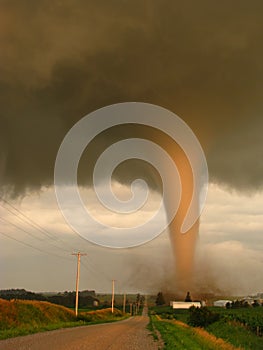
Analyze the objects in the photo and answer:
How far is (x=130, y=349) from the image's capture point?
75.9 feet

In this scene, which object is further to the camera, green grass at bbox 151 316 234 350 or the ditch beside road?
green grass at bbox 151 316 234 350

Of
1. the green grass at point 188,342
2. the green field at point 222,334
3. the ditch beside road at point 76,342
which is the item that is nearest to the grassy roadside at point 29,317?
the ditch beside road at point 76,342

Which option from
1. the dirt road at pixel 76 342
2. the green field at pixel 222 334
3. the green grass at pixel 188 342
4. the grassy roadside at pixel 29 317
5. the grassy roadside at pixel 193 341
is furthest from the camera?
the grassy roadside at pixel 29 317

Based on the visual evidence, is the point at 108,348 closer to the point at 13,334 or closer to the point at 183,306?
the point at 13,334

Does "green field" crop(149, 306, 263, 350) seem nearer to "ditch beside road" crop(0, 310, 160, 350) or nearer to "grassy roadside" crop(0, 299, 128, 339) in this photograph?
"ditch beside road" crop(0, 310, 160, 350)

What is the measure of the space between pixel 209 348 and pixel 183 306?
181 metres

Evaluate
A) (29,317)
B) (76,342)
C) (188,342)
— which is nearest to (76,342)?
(76,342)

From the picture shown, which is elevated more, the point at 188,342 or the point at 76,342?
the point at 76,342

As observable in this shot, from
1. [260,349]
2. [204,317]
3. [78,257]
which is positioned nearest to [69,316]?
[78,257]

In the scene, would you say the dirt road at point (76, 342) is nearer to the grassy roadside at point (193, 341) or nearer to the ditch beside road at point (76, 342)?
the ditch beside road at point (76, 342)

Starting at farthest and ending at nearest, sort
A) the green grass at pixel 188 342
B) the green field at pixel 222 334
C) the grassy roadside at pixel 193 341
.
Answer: the green field at pixel 222 334, the grassy roadside at pixel 193 341, the green grass at pixel 188 342

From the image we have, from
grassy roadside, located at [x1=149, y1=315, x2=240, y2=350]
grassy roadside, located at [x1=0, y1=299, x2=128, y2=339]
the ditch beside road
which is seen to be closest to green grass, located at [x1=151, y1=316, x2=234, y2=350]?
grassy roadside, located at [x1=149, y1=315, x2=240, y2=350]

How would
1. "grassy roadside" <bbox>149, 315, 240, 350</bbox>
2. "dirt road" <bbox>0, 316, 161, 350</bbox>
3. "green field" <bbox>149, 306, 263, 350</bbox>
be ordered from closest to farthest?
"dirt road" <bbox>0, 316, 161, 350</bbox>
"grassy roadside" <bbox>149, 315, 240, 350</bbox>
"green field" <bbox>149, 306, 263, 350</bbox>

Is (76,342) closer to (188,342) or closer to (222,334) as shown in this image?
(188,342)
